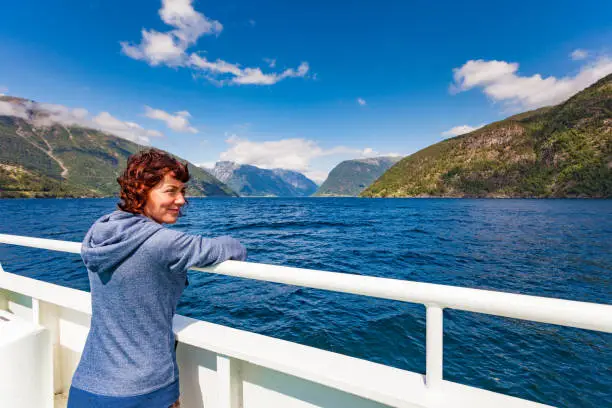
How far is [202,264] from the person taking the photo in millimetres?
1502

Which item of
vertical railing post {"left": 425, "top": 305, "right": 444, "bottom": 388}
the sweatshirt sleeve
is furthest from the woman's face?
vertical railing post {"left": 425, "top": 305, "right": 444, "bottom": 388}

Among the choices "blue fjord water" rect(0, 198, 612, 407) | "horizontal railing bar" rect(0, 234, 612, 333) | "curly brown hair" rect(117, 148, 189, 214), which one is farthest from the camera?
"blue fjord water" rect(0, 198, 612, 407)

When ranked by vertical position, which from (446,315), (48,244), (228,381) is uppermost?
(48,244)

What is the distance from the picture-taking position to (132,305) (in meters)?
1.39

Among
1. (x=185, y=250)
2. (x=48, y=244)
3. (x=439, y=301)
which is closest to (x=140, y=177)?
(x=185, y=250)

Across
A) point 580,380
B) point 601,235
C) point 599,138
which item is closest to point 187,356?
point 580,380

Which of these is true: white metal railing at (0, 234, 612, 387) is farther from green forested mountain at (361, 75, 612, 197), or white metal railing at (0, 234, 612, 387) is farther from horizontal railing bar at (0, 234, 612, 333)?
green forested mountain at (361, 75, 612, 197)

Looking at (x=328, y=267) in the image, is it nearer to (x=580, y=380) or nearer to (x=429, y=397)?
(x=580, y=380)

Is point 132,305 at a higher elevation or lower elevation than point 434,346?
higher

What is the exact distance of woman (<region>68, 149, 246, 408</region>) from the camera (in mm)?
1321

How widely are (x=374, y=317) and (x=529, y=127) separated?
226615mm

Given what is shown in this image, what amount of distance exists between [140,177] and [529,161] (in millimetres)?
198715

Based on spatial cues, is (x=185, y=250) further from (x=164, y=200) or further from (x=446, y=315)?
(x=446, y=315)

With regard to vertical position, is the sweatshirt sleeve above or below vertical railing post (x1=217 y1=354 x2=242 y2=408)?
above
